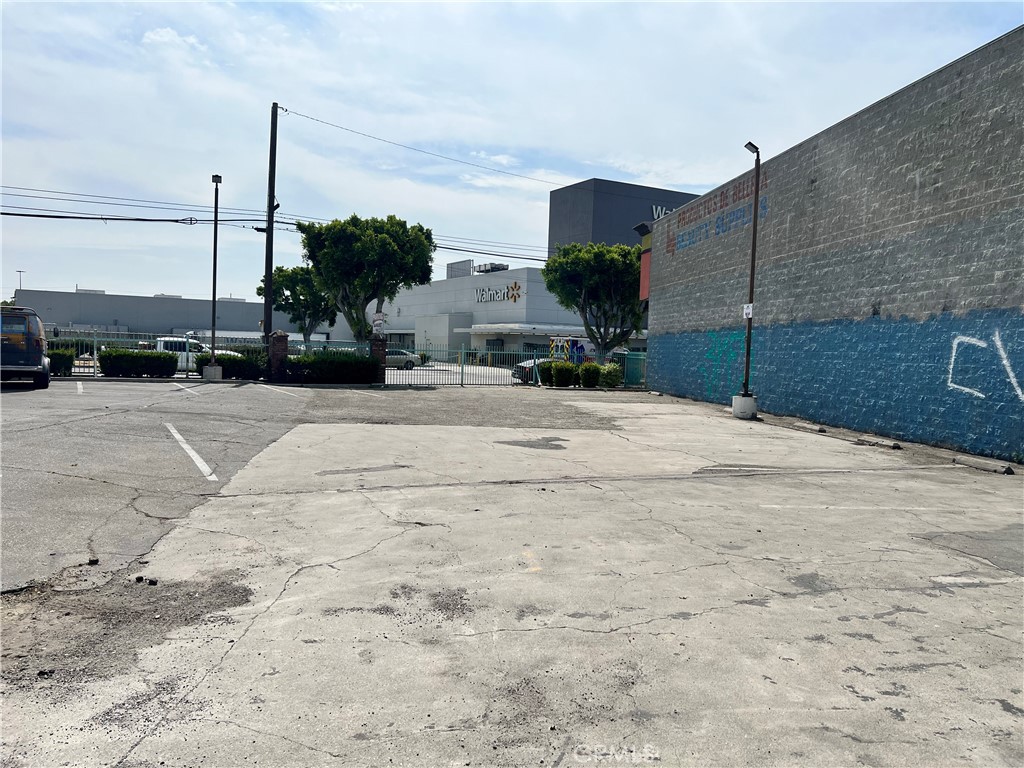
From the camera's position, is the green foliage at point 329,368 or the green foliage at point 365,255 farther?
the green foliage at point 365,255

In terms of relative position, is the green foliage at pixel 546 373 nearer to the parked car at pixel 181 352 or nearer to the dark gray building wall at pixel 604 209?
the parked car at pixel 181 352

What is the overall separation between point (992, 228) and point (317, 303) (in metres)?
60.2

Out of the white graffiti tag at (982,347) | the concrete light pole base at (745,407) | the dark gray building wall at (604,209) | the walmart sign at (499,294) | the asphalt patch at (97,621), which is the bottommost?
Answer: the asphalt patch at (97,621)

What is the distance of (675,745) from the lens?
3.19m

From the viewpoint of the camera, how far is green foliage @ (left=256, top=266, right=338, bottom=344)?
63.5 meters

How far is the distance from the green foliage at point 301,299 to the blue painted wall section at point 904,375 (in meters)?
48.0

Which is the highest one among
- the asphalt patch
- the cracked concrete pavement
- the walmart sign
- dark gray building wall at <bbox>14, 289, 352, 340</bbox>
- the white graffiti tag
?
the walmart sign

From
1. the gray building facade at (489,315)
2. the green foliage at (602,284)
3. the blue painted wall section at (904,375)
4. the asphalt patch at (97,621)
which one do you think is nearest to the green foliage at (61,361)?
the blue painted wall section at (904,375)

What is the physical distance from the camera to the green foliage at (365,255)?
123 ft

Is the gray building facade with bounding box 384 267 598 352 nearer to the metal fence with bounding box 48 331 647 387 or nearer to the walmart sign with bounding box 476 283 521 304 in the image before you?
the walmart sign with bounding box 476 283 521 304

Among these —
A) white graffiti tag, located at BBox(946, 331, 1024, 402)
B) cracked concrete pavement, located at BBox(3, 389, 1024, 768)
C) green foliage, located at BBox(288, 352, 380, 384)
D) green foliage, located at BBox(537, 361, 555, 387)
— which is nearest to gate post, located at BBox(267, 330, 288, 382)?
green foliage, located at BBox(288, 352, 380, 384)

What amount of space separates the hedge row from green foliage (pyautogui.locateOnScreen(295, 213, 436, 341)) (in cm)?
1138

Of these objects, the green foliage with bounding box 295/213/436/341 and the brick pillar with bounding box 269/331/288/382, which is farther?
the green foliage with bounding box 295/213/436/341

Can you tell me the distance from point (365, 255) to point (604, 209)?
3718 cm
